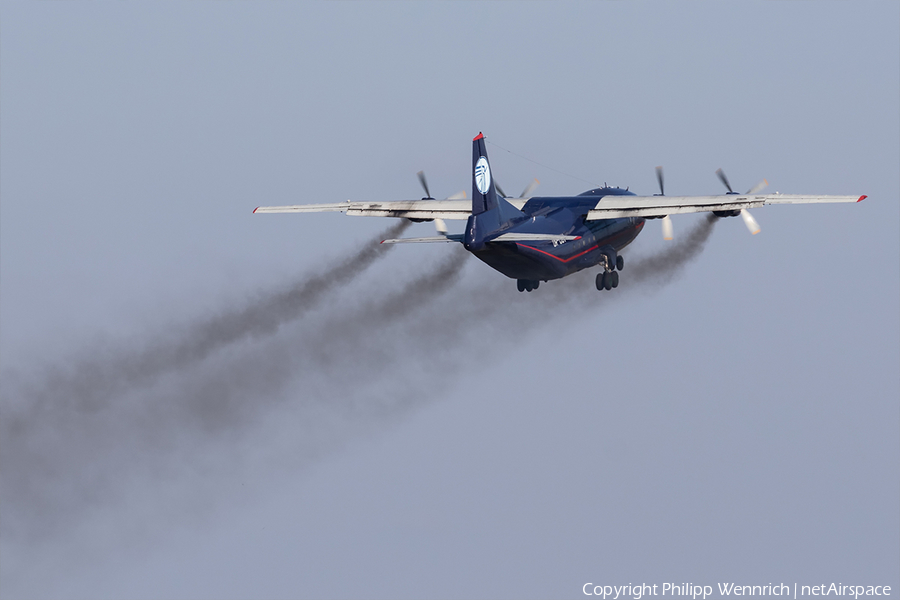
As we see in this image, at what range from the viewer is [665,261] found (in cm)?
6406

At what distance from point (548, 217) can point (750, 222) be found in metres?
7.69

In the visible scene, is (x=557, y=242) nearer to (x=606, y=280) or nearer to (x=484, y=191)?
(x=484, y=191)

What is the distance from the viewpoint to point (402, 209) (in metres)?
63.3

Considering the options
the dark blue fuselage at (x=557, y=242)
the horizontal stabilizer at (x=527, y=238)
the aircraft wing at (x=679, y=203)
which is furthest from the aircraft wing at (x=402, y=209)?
the horizontal stabilizer at (x=527, y=238)

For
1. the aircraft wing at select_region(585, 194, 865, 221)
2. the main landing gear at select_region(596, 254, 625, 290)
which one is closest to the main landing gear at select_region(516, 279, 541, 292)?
the main landing gear at select_region(596, 254, 625, 290)

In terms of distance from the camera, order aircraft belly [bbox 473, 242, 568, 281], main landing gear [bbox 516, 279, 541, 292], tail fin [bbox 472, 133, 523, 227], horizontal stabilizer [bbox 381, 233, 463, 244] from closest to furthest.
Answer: horizontal stabilizer [bbox 381, 233, 463, 244] < aircraft belly [bbox 473, 242, 568, 281] < tail fin [bbox 472, 133, 523, 227] < main landing gear [bbox 516, 279, 541, 292]

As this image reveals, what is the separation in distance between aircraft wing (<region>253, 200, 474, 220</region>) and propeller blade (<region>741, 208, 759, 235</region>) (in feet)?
38.5

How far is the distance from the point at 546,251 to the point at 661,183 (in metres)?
9.16

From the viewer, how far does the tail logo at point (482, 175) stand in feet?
186

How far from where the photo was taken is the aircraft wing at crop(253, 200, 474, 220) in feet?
206

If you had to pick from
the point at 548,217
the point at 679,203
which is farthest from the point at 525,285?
the point at 679,203

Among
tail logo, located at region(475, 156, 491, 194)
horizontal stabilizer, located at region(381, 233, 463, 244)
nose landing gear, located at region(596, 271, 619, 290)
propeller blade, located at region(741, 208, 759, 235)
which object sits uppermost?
tail logo, located at region(475, 156, 491, 194)

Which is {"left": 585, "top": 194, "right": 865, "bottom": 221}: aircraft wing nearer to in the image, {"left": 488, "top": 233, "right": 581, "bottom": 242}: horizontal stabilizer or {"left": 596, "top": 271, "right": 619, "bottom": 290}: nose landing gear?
{"left": 596, "top": 271, "right": 619, "bottom": 290}: nose landing gear

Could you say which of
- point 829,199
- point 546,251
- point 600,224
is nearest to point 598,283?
point 600,224
